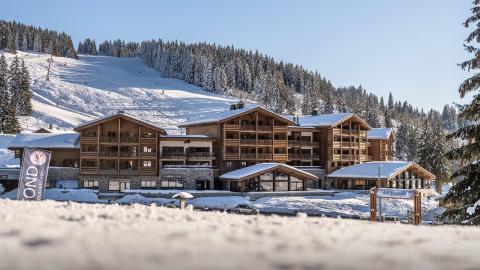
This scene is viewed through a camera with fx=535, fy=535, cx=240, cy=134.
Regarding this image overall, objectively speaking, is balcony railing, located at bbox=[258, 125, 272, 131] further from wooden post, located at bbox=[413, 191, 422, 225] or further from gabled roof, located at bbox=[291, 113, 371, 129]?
wooden post, located at bbox=[413, 191, 422, 225]

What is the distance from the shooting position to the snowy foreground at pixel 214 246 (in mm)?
5062

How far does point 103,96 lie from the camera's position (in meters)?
124

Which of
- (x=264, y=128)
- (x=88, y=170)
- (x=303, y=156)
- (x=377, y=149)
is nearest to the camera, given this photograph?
(x=88, y=170)

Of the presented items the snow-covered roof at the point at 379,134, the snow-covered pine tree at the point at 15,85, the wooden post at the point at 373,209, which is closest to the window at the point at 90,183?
the wooden post at the point at 373,209

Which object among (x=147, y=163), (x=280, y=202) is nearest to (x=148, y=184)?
(x=147, y=163)

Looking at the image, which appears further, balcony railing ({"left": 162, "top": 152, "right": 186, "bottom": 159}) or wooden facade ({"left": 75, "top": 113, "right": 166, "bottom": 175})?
balcony railing ({"left": 162, "top": 152, "right": 186, "bottom": 159})

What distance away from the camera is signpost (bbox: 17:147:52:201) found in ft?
80.2

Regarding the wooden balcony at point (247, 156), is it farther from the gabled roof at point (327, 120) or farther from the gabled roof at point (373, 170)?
the gabled roof at point (373, 170)

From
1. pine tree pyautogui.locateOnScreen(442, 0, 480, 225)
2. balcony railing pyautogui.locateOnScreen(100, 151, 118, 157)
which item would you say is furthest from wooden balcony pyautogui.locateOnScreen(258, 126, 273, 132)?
pine tree pyautogui.locateOnScreen(442, 0, 480, 225)

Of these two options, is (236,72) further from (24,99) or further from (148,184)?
(148,184)

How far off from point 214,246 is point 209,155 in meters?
51.8

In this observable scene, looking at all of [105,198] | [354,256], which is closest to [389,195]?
[354,256]

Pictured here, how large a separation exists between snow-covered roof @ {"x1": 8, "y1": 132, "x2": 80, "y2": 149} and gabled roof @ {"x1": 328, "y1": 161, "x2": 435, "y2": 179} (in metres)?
29.2

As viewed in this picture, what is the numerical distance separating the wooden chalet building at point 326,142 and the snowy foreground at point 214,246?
56.7 metres
